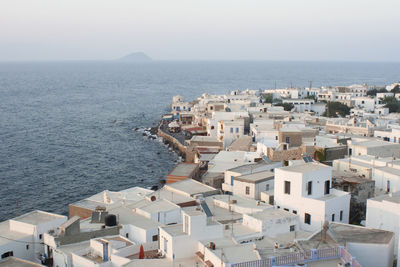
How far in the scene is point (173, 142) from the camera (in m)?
58.8

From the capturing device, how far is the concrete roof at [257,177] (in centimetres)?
2848

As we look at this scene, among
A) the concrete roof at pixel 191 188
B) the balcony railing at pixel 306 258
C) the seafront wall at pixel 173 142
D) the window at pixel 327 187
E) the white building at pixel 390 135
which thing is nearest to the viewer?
the balcony railing at pixel 306 258

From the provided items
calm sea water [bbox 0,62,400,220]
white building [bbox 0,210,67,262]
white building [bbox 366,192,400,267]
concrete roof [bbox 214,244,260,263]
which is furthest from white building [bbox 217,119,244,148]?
concrete roof [bbox 214,244,260,263]

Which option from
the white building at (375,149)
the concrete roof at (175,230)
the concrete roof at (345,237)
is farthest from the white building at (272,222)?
the white building at (375,149)

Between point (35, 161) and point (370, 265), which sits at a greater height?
point (370, 265)

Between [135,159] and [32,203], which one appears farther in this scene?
[135,159]

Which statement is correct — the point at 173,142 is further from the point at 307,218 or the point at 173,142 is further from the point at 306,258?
the point at 306,258

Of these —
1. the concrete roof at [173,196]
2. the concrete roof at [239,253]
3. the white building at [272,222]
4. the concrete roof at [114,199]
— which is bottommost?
the concrete roof at [114,199]

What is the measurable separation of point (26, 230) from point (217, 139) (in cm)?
3089

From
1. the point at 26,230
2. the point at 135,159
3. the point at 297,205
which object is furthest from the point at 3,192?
the point at 297,205

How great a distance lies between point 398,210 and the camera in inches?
813

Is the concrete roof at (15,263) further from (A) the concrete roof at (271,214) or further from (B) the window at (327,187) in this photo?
(B) the window at (327,187)

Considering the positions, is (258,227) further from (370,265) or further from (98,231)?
(98,231)

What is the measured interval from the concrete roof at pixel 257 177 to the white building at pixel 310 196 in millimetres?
3724
